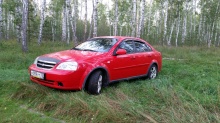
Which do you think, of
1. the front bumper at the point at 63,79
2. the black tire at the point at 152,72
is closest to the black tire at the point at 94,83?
the front bumper at the point at 63,79

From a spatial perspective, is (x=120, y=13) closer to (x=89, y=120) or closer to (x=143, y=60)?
(x=143, y=60)

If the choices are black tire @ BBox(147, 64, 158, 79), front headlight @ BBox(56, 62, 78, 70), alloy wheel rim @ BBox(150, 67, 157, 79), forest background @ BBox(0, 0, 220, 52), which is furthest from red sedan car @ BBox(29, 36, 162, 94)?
forest background @ BBox(0, 0, 220, 52)

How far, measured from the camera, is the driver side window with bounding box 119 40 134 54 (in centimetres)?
612

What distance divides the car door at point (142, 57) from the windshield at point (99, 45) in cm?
89

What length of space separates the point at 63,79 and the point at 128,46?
2444 mm

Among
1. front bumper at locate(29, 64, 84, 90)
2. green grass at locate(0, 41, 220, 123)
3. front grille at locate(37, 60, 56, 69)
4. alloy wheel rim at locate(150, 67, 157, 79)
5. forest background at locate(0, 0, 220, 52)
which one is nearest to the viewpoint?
green grass at locate(0, 41, 220, 123)

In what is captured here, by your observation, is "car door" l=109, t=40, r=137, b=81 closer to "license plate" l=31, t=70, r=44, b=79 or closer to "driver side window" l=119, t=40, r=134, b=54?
"driver side window" l=119, t=40, r=134, b=54

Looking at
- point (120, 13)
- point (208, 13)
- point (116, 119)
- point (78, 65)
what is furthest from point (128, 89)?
point (120, 13)

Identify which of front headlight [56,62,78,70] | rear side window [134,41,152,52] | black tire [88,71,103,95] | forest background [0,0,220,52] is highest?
forest background [0,0,220,52]

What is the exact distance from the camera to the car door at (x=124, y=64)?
5.59 metres

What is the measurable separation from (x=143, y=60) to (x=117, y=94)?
2.17 m

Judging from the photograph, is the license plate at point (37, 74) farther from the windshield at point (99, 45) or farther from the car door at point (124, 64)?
the car door at point (124, 64)

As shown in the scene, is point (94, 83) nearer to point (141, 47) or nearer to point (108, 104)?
point (108, 104)

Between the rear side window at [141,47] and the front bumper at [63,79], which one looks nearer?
the front bumper at [63,79]
